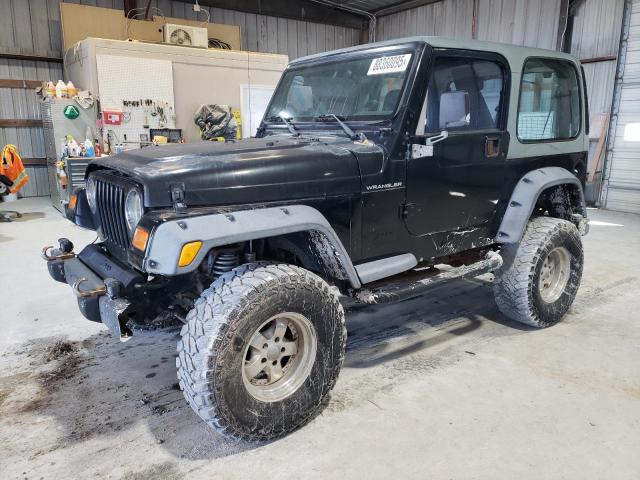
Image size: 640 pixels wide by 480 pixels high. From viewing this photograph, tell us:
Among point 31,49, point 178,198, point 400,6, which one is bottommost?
point 178,198

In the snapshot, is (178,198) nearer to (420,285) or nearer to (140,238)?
(140,238)

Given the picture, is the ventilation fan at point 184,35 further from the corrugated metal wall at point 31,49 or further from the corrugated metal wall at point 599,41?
the corrugated metal wall at point 599,41

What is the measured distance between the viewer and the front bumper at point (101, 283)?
2.19 meters

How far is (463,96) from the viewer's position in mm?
2689

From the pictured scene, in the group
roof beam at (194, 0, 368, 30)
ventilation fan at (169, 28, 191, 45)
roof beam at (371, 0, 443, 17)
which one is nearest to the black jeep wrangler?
ventilation fan at (169, 28, 191, 45)

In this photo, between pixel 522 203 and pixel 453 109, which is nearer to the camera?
pixel 453 109

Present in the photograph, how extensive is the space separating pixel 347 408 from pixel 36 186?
1002cm

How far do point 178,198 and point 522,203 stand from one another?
225cm

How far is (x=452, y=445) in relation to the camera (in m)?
2.28

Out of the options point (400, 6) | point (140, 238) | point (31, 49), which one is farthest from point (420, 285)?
point (400, 6)

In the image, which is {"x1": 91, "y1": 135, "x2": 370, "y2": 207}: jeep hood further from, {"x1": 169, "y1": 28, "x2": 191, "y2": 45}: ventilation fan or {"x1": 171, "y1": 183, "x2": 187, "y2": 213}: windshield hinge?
{"x1": 169, "y1": 28, "x2": 191, "y2": 45}: ventilation fan

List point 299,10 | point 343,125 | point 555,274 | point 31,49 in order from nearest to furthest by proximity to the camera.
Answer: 1. point 343,125
2. point 555,274
3. point 31,49
4. point 299,10

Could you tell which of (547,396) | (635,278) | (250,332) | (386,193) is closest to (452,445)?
(547,396)

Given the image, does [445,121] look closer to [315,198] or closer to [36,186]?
[315,198]
